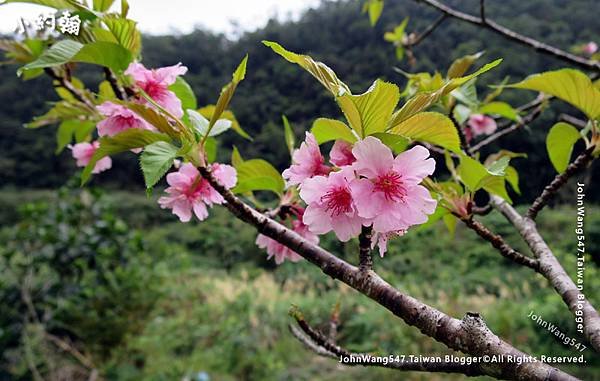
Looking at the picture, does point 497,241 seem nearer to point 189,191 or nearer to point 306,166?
point 306,166

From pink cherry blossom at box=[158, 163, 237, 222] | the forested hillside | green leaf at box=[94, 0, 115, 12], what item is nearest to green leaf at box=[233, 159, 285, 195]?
pink cherry blossom at box=[158, 163, 237, 222]

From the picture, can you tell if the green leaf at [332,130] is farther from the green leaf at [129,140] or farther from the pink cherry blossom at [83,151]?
the pink cherry blossom at [83,151]

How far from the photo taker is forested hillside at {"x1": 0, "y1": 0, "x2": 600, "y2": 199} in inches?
432

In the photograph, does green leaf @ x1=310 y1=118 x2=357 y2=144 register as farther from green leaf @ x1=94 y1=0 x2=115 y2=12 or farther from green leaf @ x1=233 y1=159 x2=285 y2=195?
green leaf @ x1=94 y1=0 x2=115 y2=12

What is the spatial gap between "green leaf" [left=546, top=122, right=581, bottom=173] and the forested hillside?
841cm

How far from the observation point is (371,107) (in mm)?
325

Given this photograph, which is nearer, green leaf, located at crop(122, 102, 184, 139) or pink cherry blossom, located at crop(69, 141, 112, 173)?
green leaf, located at crop(122, 102, 184, 139)

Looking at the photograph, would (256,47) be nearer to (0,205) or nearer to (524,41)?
(0,205)

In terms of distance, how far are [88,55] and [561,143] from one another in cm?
51

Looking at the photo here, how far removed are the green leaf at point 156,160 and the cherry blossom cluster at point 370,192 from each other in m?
0.11

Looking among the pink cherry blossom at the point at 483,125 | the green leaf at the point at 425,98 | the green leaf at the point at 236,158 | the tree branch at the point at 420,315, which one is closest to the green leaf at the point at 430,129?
the green leaf at the point at 425,98

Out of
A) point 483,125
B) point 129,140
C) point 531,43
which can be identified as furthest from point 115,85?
point 483,125

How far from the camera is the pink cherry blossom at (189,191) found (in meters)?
0.51

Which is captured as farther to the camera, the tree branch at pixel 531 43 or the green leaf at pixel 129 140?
the tree branch at pixel 531 43
